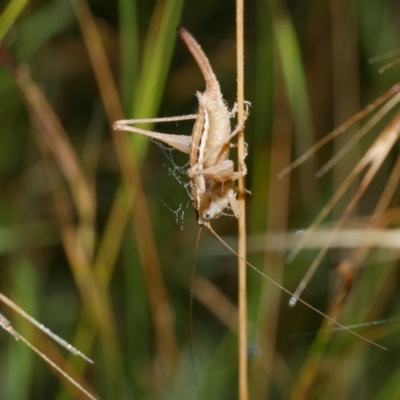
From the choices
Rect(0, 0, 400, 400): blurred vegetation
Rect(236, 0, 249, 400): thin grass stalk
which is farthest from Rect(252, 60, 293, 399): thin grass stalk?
Rect(236, 0, 249, 400): thin grass stalk

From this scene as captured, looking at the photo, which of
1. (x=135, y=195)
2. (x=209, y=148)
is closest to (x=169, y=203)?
(x=135, y=195)

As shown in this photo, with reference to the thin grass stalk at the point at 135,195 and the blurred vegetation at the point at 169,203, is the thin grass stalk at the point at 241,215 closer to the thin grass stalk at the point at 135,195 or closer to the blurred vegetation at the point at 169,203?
the blurred vegetation at the point at 169,203

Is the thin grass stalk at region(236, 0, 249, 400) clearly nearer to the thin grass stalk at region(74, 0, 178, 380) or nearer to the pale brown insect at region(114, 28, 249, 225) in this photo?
the pale brown insect at region(114, 28, 249, 225)

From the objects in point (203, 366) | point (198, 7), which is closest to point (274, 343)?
point (203, 366)

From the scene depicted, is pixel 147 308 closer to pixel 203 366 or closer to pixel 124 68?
pixel 203 366

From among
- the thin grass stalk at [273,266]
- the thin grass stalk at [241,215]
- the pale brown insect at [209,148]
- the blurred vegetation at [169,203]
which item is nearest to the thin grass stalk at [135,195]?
the blurred vegetation at [169,203]

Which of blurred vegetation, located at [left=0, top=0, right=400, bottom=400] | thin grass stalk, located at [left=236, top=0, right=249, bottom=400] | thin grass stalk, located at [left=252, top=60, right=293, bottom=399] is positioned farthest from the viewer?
thin grass stalk, located at [left=252, top=60, right=293, bottom=399]
